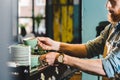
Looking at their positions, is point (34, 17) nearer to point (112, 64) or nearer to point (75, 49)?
point (75, 49)

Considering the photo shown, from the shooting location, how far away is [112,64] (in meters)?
2.21

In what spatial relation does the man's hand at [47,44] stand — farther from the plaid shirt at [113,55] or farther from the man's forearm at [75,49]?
the plaid shirt at [113,55]

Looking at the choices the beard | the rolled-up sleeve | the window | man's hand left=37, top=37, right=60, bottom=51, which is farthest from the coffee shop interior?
the window

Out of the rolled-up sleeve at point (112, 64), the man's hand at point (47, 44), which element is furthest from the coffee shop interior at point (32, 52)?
the rolled-up sleeve at point (112, 64)

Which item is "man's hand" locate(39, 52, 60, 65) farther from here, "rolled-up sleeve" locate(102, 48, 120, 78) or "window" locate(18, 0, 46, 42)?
"window" locate(18, 0, 46, 42)

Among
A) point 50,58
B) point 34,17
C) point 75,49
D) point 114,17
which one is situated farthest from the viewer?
point 34,17

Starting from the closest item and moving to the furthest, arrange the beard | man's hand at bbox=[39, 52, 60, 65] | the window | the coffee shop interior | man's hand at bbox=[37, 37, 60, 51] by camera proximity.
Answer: man's hand at bbox=[39, 52, 60, 65] → the coffee shop interior → the beard → man's hand at bbox=[37, 37, 60, 51] → the window

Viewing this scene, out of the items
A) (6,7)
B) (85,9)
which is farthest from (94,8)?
(6,7)

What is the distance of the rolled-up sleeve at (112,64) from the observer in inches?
86.9

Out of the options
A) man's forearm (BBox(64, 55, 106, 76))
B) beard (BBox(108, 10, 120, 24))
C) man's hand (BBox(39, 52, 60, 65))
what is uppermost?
beard (BBox(108, 10, 120, 24))

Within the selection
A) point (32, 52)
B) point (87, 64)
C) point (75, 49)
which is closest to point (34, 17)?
point (75, 49)

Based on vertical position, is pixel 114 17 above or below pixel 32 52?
above

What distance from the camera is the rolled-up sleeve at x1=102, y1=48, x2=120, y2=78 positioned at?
2.21 m

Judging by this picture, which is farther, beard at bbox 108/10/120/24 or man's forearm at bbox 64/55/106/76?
beard at bbox 108/10/120/24
